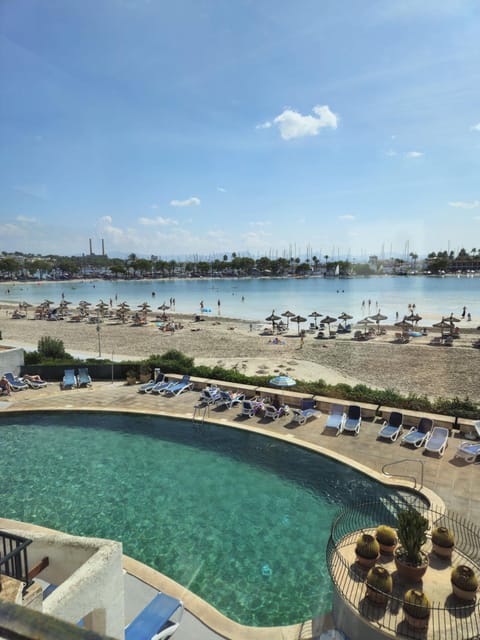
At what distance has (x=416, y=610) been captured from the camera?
187 inches

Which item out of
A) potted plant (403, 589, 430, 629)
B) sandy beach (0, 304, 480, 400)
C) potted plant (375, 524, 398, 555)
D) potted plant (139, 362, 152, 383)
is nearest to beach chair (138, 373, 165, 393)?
potted plant (139, 362, 152, 383)

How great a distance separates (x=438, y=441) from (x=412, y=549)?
Answer: 242 inches

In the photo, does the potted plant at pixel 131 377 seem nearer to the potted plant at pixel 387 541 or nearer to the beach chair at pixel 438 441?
the beach chair at pixel 438 441

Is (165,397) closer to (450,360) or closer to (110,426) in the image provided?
(110,426)

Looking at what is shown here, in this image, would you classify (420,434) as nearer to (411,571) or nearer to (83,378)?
(411,571)

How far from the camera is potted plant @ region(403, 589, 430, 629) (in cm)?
472

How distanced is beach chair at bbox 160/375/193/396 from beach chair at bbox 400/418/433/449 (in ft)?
26.2

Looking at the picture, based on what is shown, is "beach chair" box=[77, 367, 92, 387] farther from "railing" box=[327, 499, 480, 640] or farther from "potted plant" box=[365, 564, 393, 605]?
"potted plant" box=[365, 564, 393, 605]

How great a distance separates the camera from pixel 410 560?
5.52 meters

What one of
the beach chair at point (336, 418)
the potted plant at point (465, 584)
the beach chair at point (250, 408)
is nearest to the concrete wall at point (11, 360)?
the beach chair at point (250, 408)

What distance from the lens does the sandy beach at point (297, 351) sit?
2042 centimetres

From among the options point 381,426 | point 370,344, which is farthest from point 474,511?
point 370,344

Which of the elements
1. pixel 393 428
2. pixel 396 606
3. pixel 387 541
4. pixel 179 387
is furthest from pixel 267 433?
pixel 396 606

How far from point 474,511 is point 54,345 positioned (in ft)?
59.2
